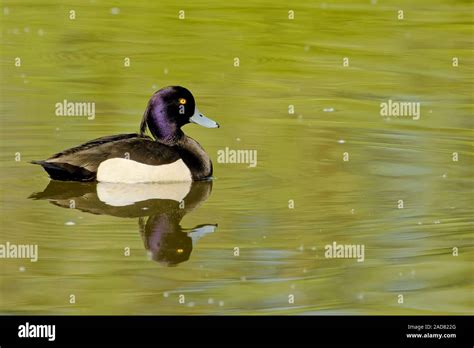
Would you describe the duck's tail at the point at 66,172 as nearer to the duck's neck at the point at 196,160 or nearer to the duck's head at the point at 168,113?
the duck's head at the point at 168,113

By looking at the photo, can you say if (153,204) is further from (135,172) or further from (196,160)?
(196,160)

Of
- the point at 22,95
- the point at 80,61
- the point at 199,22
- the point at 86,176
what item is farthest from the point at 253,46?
the point at 86,176

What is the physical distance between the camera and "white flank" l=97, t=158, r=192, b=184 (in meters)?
12.9

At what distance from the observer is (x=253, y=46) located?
17875mm

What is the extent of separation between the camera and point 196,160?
13312 millimetres

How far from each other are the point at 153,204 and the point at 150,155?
2.76 ft

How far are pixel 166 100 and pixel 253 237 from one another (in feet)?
8.56

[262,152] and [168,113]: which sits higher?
[168,113]

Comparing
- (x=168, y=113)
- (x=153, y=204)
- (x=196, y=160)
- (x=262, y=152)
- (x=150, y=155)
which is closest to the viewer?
(x=153, y=204)

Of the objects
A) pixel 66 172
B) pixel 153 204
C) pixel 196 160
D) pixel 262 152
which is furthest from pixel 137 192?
pixel 262 152

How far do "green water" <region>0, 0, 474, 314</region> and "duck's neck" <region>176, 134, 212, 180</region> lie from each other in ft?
0.67

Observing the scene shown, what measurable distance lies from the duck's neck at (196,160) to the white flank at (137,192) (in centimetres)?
14

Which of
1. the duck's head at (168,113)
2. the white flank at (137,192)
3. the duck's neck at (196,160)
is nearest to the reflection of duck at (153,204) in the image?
the white flank at (137,192)

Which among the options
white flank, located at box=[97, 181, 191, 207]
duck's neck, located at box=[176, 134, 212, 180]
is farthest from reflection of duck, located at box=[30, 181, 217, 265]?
duck's neck, located at box=[176, 134, 212, 180]
